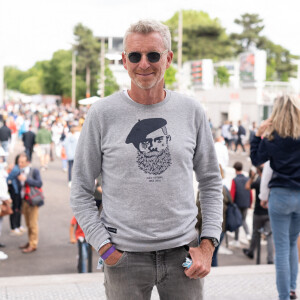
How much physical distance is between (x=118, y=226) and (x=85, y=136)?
0.40 meters

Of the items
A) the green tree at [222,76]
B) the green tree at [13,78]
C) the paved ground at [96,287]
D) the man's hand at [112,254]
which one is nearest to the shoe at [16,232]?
the paved ground at [96,287]

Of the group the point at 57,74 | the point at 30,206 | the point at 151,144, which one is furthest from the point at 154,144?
the point at 57,74

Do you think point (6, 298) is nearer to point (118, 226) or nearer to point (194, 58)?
point (118, 226)

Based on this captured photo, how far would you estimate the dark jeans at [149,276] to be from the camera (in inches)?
82.7

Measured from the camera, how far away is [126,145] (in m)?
2.07

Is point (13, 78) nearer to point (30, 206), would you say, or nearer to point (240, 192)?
point (30, 206)

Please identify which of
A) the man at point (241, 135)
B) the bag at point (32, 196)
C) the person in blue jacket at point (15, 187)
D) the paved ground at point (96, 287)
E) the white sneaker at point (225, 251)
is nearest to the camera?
the paved ground at point (96, 287)

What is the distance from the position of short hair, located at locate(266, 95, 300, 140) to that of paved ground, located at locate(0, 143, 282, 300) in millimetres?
1609

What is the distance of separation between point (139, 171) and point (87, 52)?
86.1 metres

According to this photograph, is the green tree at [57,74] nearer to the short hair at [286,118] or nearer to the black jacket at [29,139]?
the black jacket at [29,139]

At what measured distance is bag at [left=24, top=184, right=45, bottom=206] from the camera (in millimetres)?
7824

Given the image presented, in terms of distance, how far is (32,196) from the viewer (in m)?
7.83

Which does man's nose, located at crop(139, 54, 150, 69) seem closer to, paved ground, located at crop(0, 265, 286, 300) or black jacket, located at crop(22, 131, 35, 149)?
paved ground, located at crop(0, 265, 286, 300)

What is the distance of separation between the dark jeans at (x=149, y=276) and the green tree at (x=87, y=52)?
81.7 meters
